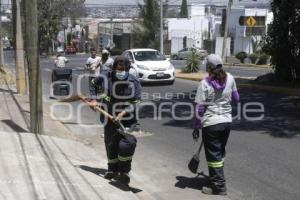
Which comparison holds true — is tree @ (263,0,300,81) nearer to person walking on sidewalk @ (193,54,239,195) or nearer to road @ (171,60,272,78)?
road @ (171,60,272,78)

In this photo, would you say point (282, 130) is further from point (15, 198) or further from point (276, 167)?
point (15, 198)

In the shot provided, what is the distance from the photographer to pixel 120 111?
25.2 feet

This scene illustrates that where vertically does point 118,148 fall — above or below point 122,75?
below

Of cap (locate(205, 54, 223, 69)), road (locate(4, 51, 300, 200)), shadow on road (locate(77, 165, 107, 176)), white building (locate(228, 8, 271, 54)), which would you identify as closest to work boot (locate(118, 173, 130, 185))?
road (locate(4, 51, 300, 200))

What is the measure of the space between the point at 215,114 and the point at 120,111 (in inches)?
49.4

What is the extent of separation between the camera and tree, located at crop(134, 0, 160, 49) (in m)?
61.7

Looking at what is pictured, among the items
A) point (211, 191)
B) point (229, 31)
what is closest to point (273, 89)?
point (211, 191)

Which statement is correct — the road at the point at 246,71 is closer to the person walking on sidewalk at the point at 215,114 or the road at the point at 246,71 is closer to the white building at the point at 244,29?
the person walking on sidewalk at the point at 215,114

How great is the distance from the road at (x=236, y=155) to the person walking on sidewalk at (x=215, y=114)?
412 millimetres

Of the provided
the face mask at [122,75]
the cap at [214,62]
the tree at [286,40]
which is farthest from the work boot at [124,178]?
the tree at [286,40]

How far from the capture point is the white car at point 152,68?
2439cm

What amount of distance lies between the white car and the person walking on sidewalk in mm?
16738

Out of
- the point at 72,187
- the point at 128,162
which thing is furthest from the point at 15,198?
the point at 128,162

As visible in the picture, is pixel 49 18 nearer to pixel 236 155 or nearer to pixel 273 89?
pixel 273 89
